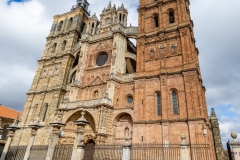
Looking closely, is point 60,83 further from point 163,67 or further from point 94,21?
point 163,67

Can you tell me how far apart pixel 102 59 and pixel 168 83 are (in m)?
10.6

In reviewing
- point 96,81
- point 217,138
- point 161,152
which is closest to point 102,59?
point 96,81

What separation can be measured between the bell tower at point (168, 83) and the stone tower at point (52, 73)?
1244cm

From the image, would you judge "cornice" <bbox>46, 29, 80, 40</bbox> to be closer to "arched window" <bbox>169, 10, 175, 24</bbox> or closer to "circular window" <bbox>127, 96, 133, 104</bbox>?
"arched window" <bbox>169, 10, 175, 24</bbox>

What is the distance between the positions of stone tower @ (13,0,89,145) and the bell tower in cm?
1244

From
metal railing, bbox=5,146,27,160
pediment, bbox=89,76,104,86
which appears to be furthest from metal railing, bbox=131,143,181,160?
pediment, bbox=89,76,104,86

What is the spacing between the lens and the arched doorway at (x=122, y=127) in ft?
61.7

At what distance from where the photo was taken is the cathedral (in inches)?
650

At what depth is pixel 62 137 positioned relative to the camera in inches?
781

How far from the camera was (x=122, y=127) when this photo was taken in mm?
A: 19297

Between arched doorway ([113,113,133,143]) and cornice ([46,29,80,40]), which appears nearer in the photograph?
arched doorway ([113,113,133,143])

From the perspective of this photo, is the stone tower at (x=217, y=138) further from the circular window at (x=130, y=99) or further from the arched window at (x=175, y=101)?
the circular window at (x=130, y=99)

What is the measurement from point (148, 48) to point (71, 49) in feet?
46.4

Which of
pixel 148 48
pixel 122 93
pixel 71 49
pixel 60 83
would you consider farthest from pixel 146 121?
pixel 71 49
